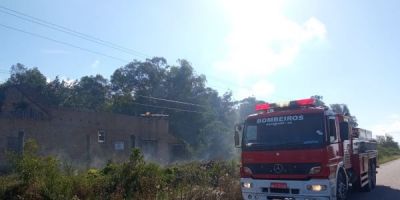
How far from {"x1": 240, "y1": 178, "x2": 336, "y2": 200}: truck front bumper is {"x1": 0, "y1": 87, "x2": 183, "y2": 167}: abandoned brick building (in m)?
20.7

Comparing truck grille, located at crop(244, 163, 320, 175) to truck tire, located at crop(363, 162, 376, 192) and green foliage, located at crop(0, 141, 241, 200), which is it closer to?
green foliage, located at crop(0, 141, 241, 200)

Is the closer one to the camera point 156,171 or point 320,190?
point 320,190

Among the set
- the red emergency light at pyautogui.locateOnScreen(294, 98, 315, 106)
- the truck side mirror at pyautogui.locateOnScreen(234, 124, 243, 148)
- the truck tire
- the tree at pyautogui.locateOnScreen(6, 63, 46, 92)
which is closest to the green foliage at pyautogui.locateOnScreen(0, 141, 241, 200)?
the truck side mirror at pyautogui.locateOnScreen(234, 124, 243, 148)

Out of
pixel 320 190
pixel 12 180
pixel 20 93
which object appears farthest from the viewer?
pixel 20 93

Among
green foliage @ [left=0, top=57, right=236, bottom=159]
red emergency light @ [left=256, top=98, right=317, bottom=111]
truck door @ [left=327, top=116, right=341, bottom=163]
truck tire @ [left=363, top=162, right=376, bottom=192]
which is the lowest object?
truck tire @ [left=363, top=162, right=376, bottom=192]

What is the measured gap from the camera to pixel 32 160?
10.3m

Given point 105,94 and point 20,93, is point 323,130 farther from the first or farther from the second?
point 105,94

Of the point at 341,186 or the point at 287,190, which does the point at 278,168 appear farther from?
the point at 341,186

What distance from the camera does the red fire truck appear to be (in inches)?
401

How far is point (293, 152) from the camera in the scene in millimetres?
10422

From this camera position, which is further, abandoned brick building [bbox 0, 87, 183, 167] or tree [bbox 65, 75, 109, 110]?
tree [bbox 65, 75, 109, 110]

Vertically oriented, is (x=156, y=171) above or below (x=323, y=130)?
below

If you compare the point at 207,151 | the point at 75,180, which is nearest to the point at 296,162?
the point at 75,180

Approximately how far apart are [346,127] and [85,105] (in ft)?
202
